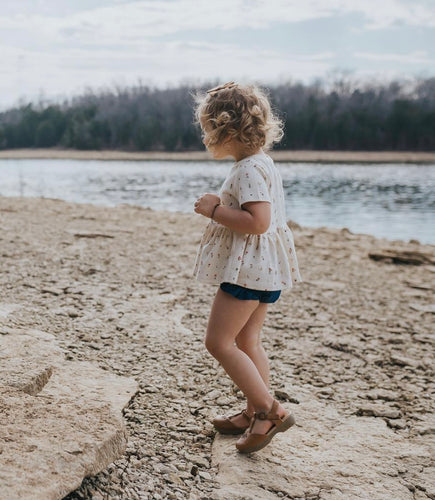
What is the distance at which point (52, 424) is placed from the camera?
1.98 m

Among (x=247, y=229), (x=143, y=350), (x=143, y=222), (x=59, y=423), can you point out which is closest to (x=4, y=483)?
(x=59, y=423)

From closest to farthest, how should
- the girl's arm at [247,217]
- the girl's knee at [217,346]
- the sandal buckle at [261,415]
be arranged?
the girl's arm at [247,217] → the girl's knee at [217,346] → the sandal buckle at [261,415]

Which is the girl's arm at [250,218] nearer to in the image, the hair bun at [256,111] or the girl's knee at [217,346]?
the hair bun at [256,111]

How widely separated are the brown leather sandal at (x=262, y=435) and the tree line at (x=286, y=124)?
53.0 m

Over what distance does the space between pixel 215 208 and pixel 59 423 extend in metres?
0.91

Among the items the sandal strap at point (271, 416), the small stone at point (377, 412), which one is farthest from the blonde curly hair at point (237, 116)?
the small stone at point (377, 412)

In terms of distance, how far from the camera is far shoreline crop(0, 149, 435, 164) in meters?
49.3

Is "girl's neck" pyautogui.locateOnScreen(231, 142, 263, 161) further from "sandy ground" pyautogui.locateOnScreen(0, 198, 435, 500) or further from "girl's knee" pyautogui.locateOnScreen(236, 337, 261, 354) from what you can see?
"sandy ground" pyautogui.locateOnScreen(0, 198, 435, 500)

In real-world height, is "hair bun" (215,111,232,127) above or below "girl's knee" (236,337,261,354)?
above

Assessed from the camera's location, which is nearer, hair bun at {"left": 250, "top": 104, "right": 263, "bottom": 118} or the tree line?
hair bun at {"left": 250, "top": 104, "right": 263, "bottom": 118}

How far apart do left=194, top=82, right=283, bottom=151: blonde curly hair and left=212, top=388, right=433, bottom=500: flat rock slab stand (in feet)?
3.88

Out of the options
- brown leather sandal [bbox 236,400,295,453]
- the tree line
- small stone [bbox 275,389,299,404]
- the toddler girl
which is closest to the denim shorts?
the toddler girl

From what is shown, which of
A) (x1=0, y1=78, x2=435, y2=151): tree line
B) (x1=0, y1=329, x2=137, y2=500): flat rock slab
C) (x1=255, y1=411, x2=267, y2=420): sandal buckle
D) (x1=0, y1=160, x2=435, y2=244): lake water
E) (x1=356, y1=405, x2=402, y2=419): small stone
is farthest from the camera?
(x1=0, y1=78, x2=435, y2=151): tree line

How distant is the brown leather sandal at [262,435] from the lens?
7.50ft
